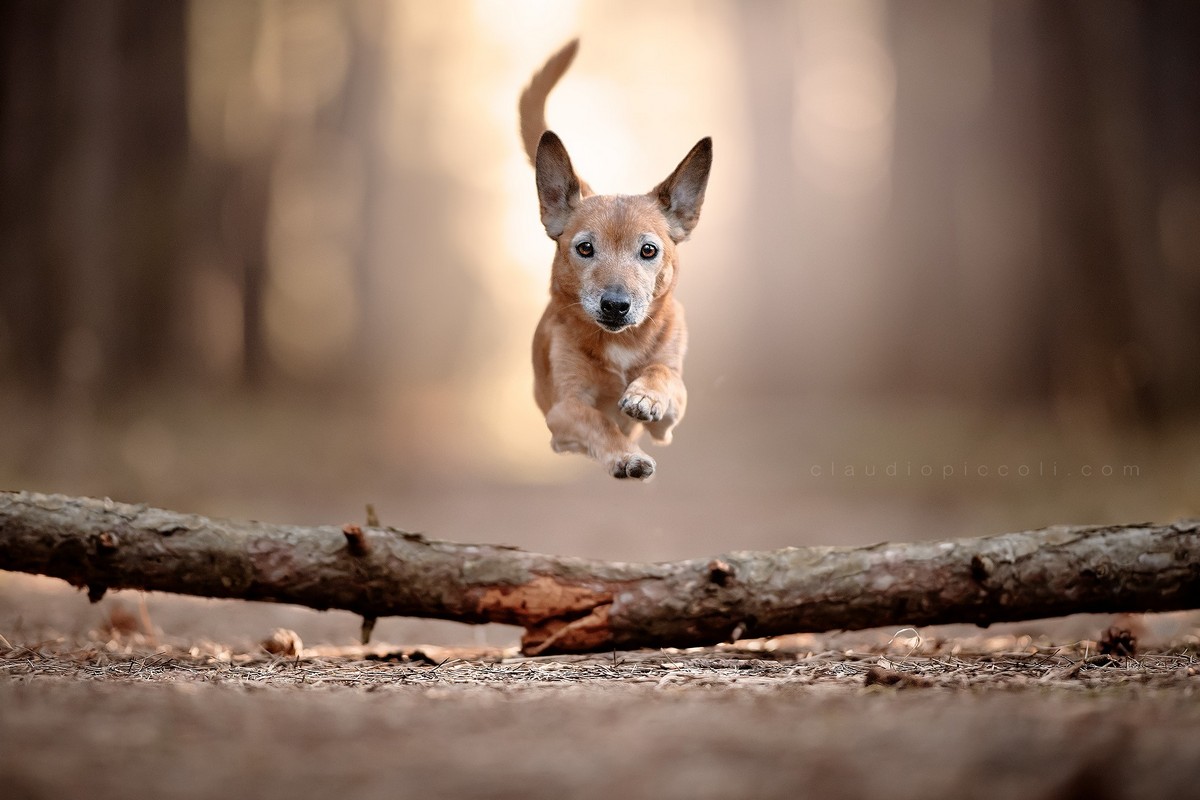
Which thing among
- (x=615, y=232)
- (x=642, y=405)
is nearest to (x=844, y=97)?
(x=615, y=232)

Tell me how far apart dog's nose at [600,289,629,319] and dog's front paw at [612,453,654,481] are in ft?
2.44

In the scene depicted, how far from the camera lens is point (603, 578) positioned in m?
4.61

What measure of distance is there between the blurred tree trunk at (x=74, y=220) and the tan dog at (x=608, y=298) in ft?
30.8

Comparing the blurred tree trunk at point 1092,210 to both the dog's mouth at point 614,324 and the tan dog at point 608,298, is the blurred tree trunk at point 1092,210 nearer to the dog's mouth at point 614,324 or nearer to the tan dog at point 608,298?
the tan dog at point 608,298

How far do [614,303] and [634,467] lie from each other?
85 centimetres

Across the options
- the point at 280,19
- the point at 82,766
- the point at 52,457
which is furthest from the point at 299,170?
the point at 82,766

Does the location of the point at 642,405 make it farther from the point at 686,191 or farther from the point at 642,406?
the point at 686,191

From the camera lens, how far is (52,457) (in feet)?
36.9

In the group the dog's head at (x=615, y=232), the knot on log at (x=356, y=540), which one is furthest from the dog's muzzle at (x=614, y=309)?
the knot on log at (x=356, y=540)

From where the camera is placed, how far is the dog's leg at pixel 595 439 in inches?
184

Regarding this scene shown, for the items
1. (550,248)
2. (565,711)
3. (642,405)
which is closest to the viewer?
(565,711)

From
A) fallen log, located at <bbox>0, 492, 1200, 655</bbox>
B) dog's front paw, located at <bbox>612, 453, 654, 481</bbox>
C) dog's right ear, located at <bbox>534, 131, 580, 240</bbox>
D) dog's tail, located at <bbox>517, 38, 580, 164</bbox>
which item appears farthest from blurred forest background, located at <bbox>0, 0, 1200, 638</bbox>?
dog's tail, located at <bbox>517, 38, 580, 164</bbox>

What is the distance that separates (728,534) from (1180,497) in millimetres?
4959

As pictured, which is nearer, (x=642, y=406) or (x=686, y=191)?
(x=642, y=406)
